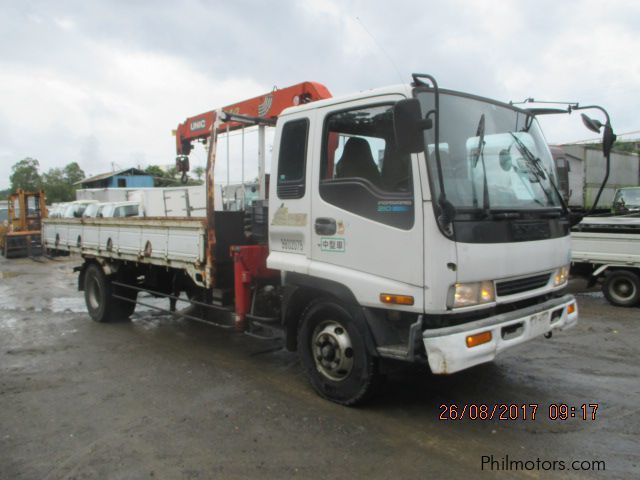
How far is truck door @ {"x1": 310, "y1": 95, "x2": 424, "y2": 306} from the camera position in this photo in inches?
142

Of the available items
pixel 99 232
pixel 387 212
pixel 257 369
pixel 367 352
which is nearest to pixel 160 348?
pixel 257 369

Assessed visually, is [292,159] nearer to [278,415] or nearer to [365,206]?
[365,206]

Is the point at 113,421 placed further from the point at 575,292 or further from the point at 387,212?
the point at 575,292

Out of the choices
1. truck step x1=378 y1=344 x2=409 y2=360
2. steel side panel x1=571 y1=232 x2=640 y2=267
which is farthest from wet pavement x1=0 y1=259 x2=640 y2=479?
steel side panel x1=571 y1=232 x2=640 y2=267

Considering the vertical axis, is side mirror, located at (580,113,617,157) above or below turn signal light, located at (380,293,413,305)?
above

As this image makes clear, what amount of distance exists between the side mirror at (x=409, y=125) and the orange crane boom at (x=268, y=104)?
2.38 m

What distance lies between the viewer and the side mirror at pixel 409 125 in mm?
3256

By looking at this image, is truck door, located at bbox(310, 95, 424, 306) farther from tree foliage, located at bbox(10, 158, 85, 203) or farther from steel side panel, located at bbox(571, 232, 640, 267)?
tree foliage, located at bbox(10, 158, 85, 203)

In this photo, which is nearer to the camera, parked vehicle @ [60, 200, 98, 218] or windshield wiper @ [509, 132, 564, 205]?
windshield wiper @ [509, 132, 564, 205]

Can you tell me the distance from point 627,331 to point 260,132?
550 cm

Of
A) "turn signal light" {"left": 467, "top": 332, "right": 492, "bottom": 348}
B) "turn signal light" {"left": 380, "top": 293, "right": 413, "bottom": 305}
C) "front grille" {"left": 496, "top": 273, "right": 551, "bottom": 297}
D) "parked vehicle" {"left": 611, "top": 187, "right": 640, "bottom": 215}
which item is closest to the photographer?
"turn signal light" {"left": 467, "top": 332, "right": 492, "bottom": 348}

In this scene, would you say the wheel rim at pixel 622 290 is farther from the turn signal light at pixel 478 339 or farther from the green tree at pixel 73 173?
the green tree at pixel 73 173

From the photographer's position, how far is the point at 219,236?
5.44 metres

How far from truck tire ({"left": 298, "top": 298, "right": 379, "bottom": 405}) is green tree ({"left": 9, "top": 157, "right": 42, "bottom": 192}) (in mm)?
64323
